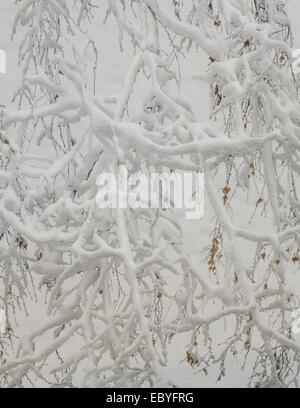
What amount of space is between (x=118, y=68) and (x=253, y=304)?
6480 millimetres

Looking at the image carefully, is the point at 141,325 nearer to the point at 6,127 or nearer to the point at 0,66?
the point at 6,127

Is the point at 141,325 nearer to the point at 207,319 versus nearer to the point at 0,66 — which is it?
the point at 207,319

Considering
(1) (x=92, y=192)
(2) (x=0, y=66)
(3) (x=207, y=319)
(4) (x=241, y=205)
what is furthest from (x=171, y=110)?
(2) (x=0, y=66)

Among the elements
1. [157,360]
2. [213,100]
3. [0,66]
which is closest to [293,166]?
[213,100]

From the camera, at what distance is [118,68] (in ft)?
26.7

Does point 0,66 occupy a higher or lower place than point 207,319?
higher

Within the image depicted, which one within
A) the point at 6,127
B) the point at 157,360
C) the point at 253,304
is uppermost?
the point at 6,127
